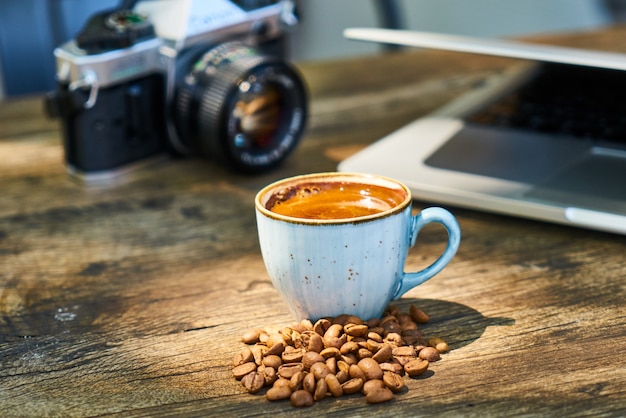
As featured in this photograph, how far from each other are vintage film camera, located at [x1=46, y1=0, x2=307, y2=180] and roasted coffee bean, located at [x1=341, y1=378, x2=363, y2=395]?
0.42m

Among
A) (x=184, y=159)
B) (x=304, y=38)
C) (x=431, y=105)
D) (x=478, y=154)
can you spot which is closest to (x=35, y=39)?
(x=184, y=159)

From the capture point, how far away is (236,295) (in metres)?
0.65

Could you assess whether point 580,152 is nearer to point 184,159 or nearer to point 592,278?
point 592,278

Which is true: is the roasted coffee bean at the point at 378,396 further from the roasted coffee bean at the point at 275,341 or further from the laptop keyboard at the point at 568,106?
the laptop keyboard at the point at 568,106

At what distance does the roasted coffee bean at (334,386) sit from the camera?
→ 0.50 m

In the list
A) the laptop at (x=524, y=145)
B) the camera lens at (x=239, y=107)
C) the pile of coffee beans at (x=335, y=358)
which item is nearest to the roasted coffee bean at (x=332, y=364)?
the pile of coffee beans at (x=335, y=358)

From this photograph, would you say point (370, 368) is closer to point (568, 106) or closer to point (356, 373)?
point (356, 373)

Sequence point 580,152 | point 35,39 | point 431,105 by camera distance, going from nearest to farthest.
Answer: point 580,152, point 431,105, point 35,39

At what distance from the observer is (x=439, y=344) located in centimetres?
55

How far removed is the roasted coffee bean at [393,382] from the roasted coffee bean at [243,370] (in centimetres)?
8

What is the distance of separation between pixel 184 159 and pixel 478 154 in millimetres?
349

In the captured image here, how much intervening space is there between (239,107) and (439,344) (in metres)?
0.42

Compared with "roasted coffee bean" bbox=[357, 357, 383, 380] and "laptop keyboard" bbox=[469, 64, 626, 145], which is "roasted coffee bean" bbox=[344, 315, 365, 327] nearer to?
"roasted coffee bean" bbox=[357, 357, 383, 380]

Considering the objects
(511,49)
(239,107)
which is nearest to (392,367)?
(511,49)
